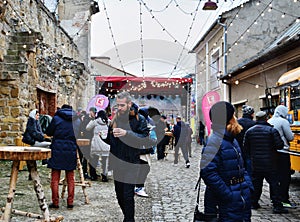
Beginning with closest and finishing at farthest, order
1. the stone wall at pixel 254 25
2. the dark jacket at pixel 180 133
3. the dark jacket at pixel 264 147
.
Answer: the dark jacket at pixel 264 147, the dark jacket at pixel 180 133, the stone wall at pixel 254 25

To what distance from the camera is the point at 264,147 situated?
249 inches

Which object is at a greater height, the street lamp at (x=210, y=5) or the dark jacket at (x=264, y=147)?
the street lamp at (x=210, y=5)

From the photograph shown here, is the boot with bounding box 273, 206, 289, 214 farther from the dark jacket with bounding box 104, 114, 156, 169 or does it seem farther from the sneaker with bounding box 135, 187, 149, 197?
the dark jacket with bounding box 104, 114, 156, 169

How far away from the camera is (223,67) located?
20.5m

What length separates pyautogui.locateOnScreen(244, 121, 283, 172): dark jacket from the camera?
6.28 metres

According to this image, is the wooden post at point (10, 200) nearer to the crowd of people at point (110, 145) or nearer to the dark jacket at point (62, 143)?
the crowd of people at point (110, 145)

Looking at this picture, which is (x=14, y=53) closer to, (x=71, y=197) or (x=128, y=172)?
(x=71, y=197)

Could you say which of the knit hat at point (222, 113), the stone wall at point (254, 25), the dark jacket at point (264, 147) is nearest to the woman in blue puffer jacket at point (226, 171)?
the knit hat at point (222, 113)

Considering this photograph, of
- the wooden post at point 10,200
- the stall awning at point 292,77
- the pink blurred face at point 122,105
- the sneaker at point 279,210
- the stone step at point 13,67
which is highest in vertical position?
the stone step at point 13,67

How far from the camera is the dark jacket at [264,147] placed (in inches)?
247

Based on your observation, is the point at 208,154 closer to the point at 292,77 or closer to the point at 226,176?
the point at 226,176

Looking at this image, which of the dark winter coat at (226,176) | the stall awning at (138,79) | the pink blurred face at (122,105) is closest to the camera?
the dark winter coat at (226,176)

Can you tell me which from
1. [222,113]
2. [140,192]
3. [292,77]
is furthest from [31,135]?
[222,113]

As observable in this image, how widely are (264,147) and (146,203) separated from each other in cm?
206
